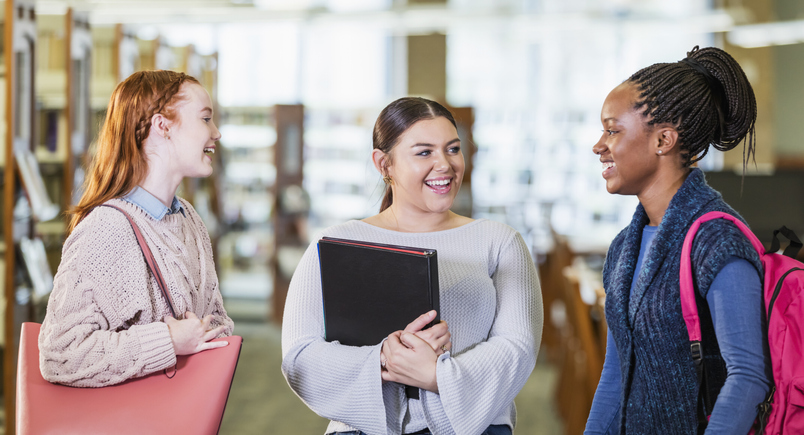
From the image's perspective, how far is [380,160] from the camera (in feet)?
4.99

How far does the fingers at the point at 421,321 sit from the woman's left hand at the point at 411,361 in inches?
0.5

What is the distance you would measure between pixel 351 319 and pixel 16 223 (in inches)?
101

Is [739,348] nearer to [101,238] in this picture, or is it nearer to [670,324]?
[670,324]

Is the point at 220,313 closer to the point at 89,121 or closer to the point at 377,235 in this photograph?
the point at 377,235

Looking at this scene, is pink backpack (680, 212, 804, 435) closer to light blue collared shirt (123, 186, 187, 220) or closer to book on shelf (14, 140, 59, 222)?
light blue collared shirt (123, 186, 187, 220)

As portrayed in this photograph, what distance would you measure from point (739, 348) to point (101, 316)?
3.47 feet

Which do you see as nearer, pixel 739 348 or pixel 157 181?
pixel 739 348

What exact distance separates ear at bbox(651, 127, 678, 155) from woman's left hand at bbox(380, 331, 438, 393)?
1.81ft

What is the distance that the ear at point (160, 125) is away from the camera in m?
1.28

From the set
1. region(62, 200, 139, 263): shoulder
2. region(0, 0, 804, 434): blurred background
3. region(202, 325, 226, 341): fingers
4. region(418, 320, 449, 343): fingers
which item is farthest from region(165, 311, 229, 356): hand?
region(0, 0, 804, 434): blurred background

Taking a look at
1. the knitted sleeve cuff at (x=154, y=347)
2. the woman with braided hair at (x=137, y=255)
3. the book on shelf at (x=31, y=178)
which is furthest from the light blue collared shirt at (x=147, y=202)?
the book on shelf at (x=31, y=178)

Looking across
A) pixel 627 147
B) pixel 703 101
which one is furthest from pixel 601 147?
pixel 703 101

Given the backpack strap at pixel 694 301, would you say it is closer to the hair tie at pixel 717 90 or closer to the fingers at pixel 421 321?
the hair tie at pixel 717 90

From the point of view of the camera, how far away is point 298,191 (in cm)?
640
